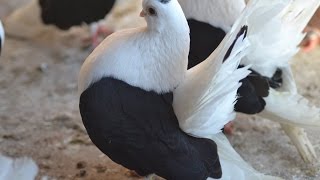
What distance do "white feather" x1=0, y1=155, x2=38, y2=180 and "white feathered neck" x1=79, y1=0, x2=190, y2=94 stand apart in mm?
351

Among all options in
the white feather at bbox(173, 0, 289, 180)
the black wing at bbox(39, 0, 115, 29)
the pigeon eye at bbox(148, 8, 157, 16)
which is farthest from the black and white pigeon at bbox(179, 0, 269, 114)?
the black wing at bbox(39, 0, 115, 29)

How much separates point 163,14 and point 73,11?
0.87m

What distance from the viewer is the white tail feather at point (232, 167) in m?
1.17

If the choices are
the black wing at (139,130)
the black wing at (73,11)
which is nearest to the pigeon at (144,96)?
the black wing at (139,130)

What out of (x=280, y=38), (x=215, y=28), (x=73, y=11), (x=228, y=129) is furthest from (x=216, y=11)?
(x=73, y=11)

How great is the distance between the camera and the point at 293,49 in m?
1.30

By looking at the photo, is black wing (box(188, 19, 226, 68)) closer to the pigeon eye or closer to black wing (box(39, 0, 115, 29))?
the pigeon eye

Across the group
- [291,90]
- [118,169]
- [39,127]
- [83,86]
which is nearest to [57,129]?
[39,127]

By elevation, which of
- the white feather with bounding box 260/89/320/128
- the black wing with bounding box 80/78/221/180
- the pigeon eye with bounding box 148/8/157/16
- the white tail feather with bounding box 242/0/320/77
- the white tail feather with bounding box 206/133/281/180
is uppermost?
the pigeon eye with bounding box 148/8/157/16

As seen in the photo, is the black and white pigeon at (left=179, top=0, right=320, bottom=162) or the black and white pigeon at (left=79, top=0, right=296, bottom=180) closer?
the black and white pigeon at (left=79, top=0, right=296, bottom=180)

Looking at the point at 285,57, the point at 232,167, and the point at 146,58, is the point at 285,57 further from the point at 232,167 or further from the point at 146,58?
the point at 146,58

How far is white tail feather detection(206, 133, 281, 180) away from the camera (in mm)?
1175

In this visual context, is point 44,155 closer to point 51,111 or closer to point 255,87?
point 51,111

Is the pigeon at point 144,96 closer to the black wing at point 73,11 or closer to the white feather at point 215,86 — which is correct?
the white feather at point 215,86
